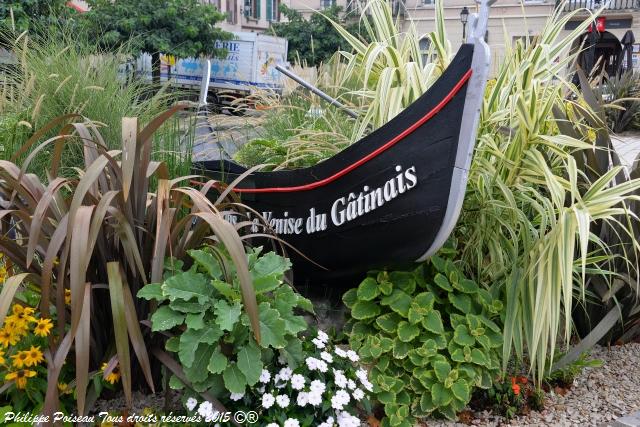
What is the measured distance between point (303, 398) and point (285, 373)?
0.33 ft

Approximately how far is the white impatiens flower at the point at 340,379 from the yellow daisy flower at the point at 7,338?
1.05 metres

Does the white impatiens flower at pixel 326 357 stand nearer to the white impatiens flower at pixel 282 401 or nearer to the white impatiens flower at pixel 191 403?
the white impatiens flower at pixel 282 401

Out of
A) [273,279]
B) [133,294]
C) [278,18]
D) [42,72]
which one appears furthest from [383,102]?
[278,18]

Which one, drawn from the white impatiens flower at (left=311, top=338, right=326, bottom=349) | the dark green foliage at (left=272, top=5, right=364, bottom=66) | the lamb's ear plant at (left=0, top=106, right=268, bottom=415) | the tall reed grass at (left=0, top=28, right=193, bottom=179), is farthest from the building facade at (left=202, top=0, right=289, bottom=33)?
the white impatiens flower at (left=311, top=338, right=326, bottom=349)

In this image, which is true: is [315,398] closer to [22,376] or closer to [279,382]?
[279,382]

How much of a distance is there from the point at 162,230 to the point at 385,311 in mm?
1067

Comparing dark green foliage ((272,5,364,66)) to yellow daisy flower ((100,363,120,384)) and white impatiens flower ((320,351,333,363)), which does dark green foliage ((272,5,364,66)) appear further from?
yellow daisy flower ((100,363,120,384))

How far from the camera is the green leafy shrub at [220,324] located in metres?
1.88

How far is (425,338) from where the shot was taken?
248cm

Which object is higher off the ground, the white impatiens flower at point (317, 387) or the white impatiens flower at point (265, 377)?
the white impatiens flower at point (265, 377)

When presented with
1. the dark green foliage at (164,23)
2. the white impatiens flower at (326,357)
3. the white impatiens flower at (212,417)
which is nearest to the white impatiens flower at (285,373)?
the white impatiens flower at (326,357)

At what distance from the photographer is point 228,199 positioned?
10.9ft

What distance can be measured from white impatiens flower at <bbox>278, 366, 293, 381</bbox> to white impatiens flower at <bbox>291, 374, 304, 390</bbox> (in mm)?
19

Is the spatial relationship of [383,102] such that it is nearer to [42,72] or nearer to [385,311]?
[385,311]
